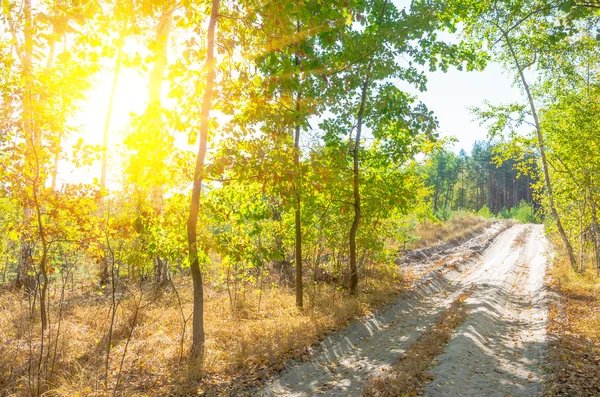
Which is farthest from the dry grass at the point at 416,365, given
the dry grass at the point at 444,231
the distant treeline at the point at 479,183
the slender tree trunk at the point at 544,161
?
the distant treeline at the point at 479,183

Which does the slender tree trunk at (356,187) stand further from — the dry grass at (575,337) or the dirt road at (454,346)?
the dry grass at (575,337)

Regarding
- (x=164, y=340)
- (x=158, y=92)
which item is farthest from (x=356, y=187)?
(x=164, y=340)

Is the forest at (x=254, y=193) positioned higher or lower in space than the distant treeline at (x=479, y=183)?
lower

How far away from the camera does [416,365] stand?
22.9ft

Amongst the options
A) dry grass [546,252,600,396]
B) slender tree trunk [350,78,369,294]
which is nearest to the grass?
slender tree trunk [350,78,369,294]

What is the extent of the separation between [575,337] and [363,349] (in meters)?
5.01

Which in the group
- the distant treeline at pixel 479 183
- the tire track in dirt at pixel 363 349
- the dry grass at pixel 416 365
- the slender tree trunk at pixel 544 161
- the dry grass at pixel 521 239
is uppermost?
the distant treeline at pixel 479 183

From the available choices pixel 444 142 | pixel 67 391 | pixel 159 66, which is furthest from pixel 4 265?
pixel 444 142

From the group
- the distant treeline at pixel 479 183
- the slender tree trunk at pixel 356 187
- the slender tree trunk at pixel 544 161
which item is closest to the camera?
the slender tree trunk at pixel 356 187

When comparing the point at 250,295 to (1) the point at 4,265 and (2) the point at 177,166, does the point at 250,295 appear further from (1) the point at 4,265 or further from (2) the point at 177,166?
(1) the point at 4,265

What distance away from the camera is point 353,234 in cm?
1323

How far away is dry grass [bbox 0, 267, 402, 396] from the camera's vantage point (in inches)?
241

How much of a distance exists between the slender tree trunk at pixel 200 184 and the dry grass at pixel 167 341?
0.44 meters

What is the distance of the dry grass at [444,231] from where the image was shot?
30.7 m
